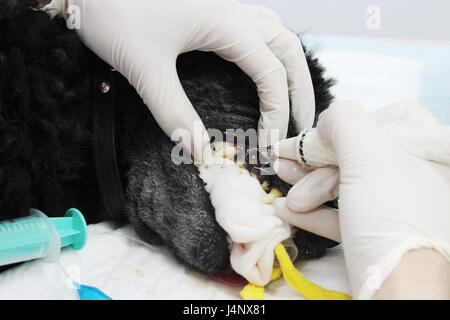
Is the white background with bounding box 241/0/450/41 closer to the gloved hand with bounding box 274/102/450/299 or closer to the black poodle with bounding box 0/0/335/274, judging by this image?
the black poodle with bounding box 0/0/335/274

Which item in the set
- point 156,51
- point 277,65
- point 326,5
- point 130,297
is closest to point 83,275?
point 130,297

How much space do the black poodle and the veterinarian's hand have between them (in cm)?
3

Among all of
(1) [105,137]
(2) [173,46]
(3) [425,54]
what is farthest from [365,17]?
(1) [105,137]

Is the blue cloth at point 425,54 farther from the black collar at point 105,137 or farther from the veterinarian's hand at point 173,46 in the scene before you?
the black collar at point 105,137

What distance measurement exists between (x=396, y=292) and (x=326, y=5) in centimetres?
122

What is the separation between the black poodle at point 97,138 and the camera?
58 centimetres

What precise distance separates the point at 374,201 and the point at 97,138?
1.42 ft

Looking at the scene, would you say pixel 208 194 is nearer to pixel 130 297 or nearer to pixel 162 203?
pixel 162 203

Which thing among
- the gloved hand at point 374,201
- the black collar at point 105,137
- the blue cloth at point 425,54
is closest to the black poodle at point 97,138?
the black collar at point 105,137

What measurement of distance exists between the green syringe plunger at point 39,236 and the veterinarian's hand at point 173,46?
0.21m

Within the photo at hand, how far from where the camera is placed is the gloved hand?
1.60 feet

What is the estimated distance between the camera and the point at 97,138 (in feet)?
2.27

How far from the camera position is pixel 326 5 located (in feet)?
4.80

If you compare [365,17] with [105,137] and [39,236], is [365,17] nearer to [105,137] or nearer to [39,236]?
[105,137]
